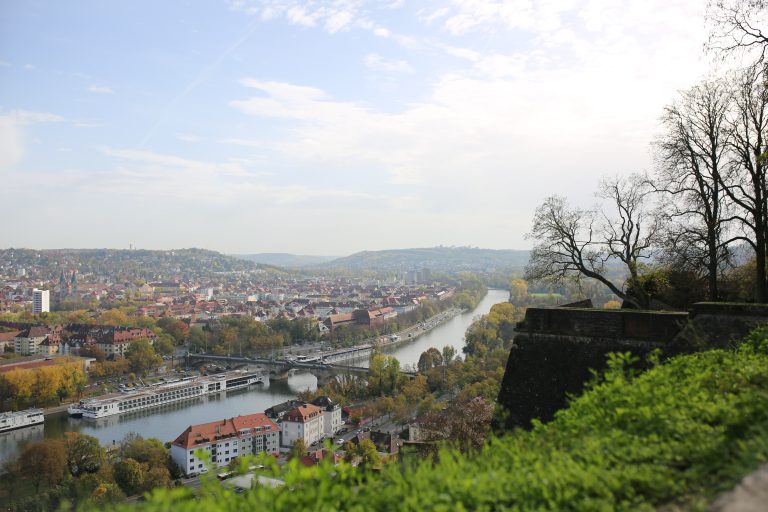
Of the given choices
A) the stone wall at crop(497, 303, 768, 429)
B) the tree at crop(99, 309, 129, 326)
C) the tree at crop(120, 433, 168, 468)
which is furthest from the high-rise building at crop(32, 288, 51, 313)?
the stone wall at crop(497, 303, 768, 429)

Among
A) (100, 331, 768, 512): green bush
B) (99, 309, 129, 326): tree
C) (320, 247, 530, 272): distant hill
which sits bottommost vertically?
(99, 309, 129, 326): tree

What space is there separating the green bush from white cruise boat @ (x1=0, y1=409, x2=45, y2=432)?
26127 millimetres

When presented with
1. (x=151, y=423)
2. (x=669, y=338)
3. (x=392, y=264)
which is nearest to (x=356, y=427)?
(x=151, y=423)

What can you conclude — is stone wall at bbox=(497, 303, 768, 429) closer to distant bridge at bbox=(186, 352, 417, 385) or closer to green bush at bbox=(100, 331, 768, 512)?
green bush at bbox=(100, 331, 768, 512)

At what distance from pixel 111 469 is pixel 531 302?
41.5 m

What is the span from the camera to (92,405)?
2553 cm

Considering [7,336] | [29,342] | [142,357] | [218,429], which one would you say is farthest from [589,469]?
[7,336]

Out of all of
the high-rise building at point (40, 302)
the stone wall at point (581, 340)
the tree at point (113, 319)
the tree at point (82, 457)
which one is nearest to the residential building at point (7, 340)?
the tree at point (113, 319)

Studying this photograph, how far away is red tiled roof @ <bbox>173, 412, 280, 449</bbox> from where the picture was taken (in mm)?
17859

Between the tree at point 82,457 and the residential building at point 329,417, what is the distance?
A: 24.9 feet

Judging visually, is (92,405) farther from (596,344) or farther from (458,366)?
(596,344)

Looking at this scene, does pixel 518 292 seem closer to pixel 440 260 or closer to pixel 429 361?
pixel 429 361

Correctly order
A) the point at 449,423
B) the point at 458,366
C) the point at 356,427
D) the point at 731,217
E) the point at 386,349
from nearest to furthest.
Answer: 1. the point at 731,217
2. the point at 449,423
3. the point at 356,427
4. the point at 458,366
5. the point at 386,349

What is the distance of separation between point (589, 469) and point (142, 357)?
3747 centimetres
